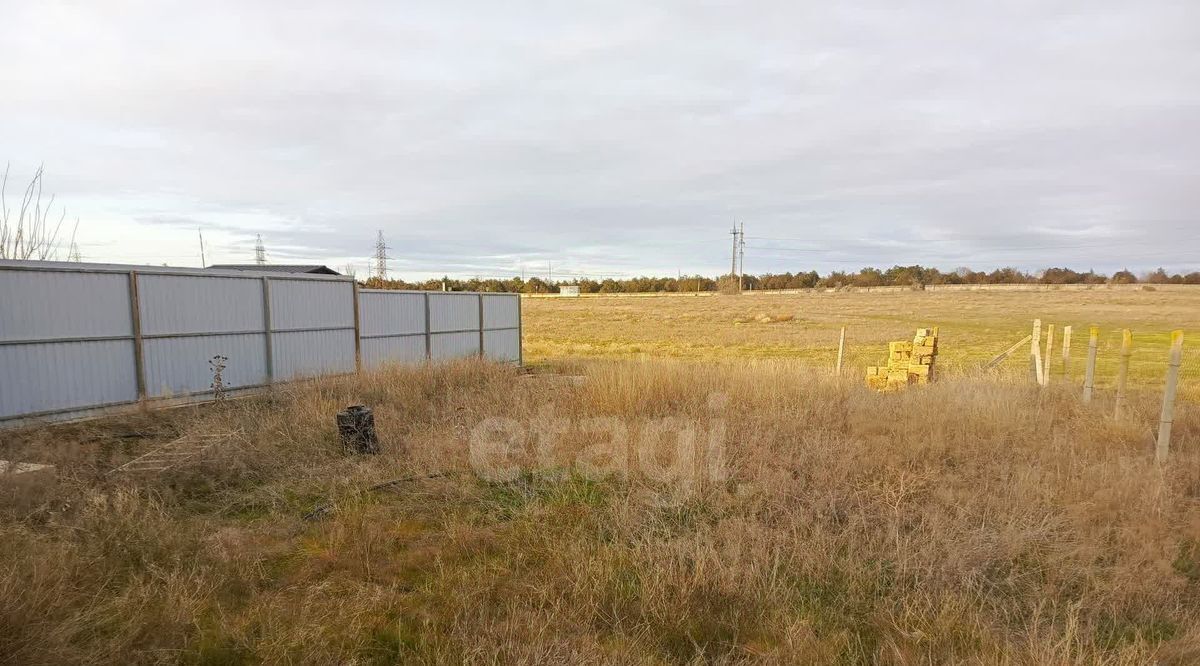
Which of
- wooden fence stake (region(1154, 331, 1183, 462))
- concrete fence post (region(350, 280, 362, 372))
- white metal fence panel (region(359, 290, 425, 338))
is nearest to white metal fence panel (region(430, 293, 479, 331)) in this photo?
white metal fence panel (region(359, 290, 425, 338))

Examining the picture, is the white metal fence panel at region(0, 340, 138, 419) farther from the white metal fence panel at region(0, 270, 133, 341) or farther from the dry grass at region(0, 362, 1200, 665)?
the dry grass at region(0, 362, 1200, 665)

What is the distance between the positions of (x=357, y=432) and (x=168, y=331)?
5787 mm

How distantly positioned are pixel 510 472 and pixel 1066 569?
14.4 ft

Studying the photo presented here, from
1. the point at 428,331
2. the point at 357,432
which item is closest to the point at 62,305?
the point at 357,432

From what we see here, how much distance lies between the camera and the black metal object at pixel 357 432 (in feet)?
21.6

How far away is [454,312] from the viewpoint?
55.0 feet

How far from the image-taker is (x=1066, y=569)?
151 inches

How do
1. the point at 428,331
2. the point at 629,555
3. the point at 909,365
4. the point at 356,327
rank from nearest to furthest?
the point at 629,555
the point at 909,365
the point at 356,327
the point at 428,331

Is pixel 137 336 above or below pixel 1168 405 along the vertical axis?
above

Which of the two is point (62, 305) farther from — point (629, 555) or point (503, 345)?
point (503, 345)

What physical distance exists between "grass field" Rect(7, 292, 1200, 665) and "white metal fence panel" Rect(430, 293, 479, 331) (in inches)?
303

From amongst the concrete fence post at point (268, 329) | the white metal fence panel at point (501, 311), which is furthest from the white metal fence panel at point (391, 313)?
the white metal fence panel at point (501, 311)

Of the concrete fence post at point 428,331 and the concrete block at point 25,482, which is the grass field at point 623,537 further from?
the concrete fence post at point 428,331

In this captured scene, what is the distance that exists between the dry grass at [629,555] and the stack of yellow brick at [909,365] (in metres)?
4.18
